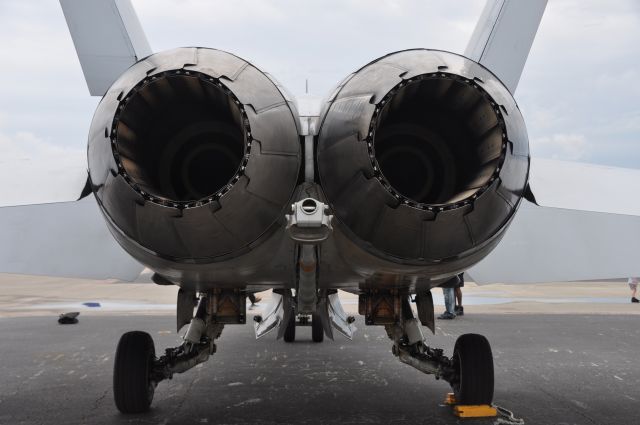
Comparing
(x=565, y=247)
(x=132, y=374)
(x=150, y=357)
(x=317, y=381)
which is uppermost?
(x=565, y=247)

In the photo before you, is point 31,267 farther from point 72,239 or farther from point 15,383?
point 15,383

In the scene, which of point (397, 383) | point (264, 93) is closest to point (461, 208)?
point (264, 93)

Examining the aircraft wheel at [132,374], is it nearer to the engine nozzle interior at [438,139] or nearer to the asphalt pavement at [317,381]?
the asphalt pavement at [317,381]

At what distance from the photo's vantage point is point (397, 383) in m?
7.06

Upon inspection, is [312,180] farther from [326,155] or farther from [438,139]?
[438,139]

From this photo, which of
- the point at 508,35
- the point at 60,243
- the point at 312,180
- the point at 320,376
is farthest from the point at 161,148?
the point at 320,376

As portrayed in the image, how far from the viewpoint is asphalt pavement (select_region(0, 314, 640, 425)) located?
18.2 ft

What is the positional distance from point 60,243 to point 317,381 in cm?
362

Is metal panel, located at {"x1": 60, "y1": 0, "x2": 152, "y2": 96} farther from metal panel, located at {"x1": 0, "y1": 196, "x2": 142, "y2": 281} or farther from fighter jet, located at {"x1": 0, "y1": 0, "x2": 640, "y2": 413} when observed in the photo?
metal panel, located at {"x1": 0, "y1": 196, "x2": 142, "y2": 281}

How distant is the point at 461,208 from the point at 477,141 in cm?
42

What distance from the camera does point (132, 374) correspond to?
555cm

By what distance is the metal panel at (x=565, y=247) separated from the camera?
423 cm

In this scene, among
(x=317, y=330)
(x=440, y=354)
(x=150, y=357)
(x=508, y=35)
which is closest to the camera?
(x=508, y=35)

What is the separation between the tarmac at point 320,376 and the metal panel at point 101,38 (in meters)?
2.73
